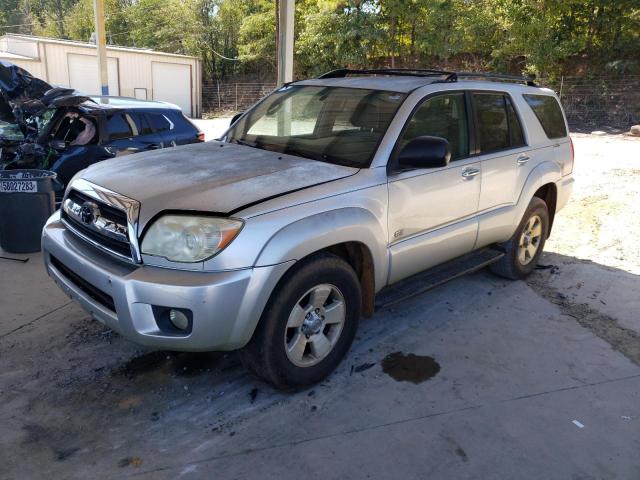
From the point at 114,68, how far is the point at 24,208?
2510 centimetres

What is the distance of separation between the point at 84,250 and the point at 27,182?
2.88 meters

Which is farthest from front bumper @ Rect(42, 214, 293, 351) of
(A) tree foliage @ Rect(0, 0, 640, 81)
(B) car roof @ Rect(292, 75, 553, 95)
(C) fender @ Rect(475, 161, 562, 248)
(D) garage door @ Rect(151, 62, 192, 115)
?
(D) garage door @ Rect(151, 62, 192, 115)

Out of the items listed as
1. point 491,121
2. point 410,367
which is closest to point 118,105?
point 491,121

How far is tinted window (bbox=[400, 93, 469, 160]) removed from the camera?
3715mm

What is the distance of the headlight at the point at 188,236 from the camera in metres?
2.70

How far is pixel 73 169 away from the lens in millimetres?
6988

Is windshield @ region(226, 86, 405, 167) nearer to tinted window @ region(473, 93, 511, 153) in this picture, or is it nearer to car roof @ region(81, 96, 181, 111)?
tinted window @ region(473, 93, 511, 153)

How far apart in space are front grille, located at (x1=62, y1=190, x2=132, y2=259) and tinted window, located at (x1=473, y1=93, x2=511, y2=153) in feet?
9.26

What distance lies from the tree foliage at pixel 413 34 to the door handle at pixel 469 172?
74.7ft

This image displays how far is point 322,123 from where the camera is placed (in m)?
4.01

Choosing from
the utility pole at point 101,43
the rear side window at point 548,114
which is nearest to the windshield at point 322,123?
the rear side window at point 548,114

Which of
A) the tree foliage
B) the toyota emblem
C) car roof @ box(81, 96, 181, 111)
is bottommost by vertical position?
the toyota emblem

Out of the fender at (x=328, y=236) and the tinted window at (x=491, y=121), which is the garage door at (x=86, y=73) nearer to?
the tinted window at (x=491, y=121)

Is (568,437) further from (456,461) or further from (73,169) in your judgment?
(73,169)
